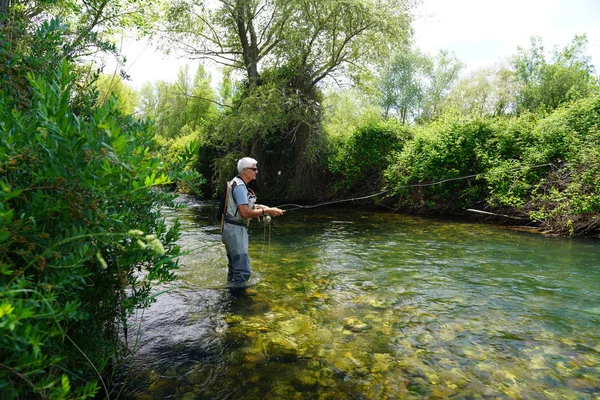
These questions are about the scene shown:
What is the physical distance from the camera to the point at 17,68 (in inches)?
126

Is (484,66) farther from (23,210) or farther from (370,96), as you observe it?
(23,210)

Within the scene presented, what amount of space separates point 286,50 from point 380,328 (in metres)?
17.8

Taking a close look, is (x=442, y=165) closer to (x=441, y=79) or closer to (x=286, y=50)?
(x=286, y=50)

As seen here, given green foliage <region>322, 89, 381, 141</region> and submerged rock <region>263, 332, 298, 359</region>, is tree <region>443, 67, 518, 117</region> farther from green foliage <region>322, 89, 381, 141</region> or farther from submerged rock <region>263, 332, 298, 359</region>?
submerged rock <region>263, 332, 298, 359</region>

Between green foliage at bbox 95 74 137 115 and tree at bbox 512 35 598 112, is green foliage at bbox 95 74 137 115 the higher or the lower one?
the lower one

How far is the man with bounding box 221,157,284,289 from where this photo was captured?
6.12 m

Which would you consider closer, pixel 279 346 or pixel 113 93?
pixel 113 93

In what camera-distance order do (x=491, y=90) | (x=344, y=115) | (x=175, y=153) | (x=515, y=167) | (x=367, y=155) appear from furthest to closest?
(x=491, y=90) < (x=344, y=115) < (x=367, y=155) < (x=515, y=167) < (x=175, y=153)

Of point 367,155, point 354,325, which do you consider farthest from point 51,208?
point 367,155

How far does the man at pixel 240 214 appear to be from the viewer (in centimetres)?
612

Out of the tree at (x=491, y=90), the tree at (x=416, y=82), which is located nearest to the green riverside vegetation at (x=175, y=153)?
the tree at (x=491, y=90)

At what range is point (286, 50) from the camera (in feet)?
66.1

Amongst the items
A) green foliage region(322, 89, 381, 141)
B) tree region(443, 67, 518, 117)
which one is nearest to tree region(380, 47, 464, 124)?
tree region(443, 67, 518, 117)

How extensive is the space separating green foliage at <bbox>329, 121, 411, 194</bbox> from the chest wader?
44.6 ft
